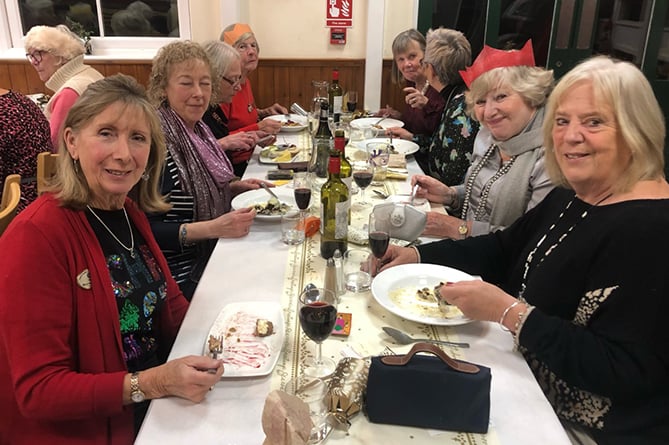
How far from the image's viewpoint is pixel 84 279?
1167 millimetres

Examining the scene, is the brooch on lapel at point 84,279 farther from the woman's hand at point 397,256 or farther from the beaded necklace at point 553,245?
the beaded necklace at point 553,245

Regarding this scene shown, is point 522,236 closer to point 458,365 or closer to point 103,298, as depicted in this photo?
point 458,365

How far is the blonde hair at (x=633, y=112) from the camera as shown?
1.16 metres

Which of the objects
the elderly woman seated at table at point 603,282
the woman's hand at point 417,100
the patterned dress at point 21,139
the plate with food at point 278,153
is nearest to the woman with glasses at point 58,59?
the patterned dress at point 21,139

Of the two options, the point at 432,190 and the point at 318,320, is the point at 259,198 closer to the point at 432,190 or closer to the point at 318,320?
the point at 432,190

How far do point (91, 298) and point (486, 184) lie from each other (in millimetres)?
1465

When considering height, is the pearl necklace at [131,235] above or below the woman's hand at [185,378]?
above

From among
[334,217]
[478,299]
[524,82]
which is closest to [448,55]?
[524,82]

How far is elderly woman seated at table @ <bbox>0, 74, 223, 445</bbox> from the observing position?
105 cm

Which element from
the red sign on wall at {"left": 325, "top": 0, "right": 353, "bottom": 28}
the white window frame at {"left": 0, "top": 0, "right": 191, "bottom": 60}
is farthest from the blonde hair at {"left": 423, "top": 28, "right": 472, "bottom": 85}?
the white window frame at {"left": 0, "top": 0, "right": 191, "bottom": 60}

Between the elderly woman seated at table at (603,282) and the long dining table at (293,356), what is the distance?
8 centimetres

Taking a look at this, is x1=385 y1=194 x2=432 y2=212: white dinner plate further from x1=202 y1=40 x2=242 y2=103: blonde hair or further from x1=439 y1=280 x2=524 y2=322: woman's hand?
x1=202 y1=40 x2=242 y2=103: blonde hair

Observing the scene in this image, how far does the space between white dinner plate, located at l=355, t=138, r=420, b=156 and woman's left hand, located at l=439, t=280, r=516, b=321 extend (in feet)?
5.56

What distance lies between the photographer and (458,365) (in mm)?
951
